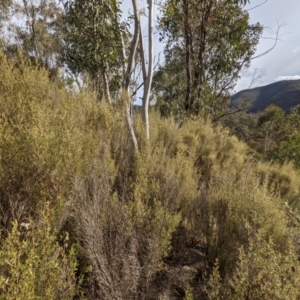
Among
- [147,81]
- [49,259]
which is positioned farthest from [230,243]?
[147,81]

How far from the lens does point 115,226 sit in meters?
2.36

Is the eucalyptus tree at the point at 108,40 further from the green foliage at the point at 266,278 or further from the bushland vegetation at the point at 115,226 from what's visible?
the green foliage at the point at 266,278

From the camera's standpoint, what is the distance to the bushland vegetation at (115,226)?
5.83ft

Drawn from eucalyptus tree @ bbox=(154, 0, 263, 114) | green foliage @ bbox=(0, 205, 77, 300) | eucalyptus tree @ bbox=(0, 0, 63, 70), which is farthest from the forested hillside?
eucalyptus tree @ bbox=(0, 0, 63, 70)

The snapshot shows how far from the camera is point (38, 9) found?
683 inches

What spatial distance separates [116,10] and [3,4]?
13.9 metres

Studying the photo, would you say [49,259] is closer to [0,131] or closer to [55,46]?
[0,131]

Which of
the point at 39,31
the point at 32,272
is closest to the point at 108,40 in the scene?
the point at 32,272

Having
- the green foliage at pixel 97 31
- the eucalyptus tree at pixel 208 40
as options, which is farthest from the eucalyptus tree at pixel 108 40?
the eucalyptus tree at pixel 208 40

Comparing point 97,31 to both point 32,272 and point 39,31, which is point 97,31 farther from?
point 39,31

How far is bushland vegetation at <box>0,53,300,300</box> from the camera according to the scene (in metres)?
1.78

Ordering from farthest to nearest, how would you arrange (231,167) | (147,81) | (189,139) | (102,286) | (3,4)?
1. (3,4)
2. (189,139)
3. (231,167)
4. (147,81)
5. (102,286)

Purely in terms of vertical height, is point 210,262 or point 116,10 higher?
point 116,10

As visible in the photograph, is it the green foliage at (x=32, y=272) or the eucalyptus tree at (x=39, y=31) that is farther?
the eucalyptus tree at (x=39, y=31)
